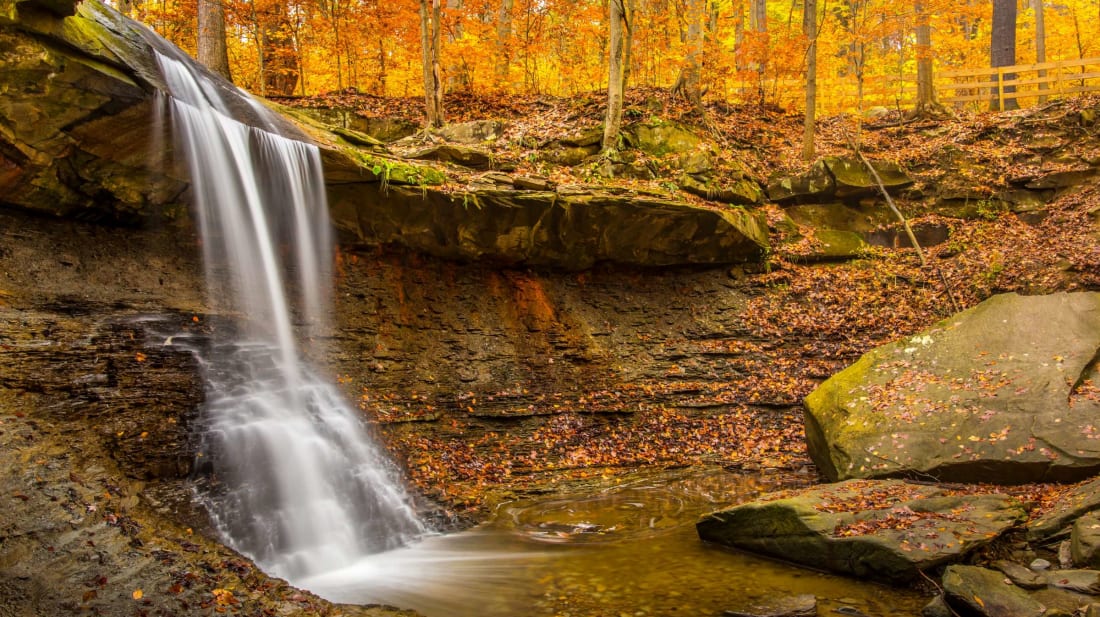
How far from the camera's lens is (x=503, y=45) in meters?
18.0

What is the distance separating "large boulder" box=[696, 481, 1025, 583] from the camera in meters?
5.29

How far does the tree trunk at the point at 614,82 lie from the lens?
47.1 feet

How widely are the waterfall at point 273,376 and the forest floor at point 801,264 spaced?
1.11 meters

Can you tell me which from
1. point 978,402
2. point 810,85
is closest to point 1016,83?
point 810,85

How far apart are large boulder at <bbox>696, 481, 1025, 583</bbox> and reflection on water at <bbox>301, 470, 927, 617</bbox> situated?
176 millimetres

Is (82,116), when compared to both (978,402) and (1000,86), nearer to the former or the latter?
(978,402)

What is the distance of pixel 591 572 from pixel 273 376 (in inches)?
208

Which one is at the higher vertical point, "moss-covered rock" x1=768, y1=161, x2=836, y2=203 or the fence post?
the fence post

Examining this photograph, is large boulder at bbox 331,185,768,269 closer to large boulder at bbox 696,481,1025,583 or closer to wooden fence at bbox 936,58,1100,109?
large boulder at bbox 696,481,1025,583

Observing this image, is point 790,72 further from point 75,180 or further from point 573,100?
point 75,180

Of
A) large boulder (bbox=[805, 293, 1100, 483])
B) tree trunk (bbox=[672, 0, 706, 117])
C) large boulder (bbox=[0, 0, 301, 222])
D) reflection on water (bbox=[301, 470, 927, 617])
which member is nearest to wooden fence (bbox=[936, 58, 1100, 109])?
tree trunk (bbox=[672, 0, 706, 117])

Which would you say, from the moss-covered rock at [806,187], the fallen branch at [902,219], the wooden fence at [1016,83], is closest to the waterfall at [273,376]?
the moss-covered rock at [806,187]

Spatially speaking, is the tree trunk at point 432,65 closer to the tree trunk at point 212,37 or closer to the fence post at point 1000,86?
the tree trunk at point 212,37

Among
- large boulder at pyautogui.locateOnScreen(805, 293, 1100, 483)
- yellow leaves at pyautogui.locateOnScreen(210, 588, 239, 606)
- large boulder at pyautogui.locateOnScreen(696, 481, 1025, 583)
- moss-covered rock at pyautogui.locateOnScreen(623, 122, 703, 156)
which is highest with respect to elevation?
moss-covered rock at pyautogui.locateOnScreen(623, 122, 703, 156)
